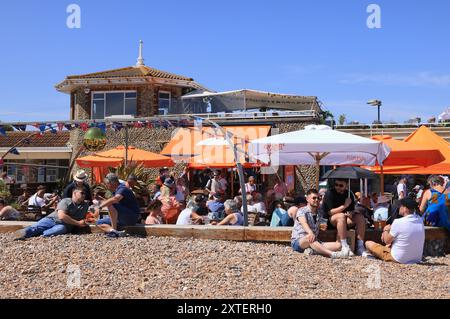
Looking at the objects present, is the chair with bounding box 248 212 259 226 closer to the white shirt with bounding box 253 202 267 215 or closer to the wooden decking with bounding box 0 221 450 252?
the white shirt with bounding box 253 202 267 215

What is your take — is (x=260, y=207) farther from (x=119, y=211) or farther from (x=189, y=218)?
(x=119, y=211)

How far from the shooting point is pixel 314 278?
22.8 feet

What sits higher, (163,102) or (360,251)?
(163,102)

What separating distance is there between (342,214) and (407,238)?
96 cm

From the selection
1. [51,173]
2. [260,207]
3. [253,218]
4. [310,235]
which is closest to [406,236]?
[310,235]

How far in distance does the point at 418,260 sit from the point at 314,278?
2.23m

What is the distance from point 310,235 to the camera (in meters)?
8.14

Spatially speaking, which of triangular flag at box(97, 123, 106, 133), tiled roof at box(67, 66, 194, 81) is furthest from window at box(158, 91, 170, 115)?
triangular flag at box(97, 123, 106, 133)

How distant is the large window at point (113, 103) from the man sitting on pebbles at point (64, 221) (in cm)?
1830

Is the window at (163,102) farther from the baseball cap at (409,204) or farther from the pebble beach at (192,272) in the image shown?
the baseball cap at (409,204)

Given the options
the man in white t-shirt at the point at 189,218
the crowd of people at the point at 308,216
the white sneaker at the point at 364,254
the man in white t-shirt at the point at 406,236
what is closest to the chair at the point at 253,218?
the crowd of people at the point at 308,216

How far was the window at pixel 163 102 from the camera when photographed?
27366mm

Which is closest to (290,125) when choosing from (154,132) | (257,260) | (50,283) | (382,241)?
(154,132)

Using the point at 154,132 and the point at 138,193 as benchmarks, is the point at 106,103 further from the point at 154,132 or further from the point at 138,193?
the point at 138,193
